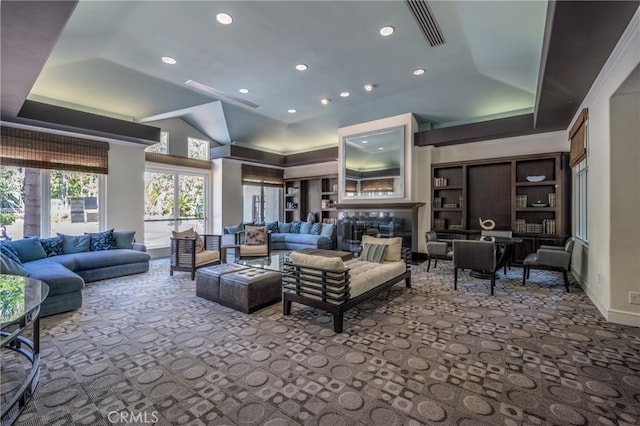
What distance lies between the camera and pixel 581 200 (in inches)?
202

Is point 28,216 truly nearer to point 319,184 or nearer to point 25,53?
point 25,53

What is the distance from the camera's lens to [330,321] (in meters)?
3.37

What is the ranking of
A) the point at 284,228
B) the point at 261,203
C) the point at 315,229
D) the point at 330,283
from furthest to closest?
the point at 261,203 → the point at 284,228 → the point at 315,229 → the point at 330,283

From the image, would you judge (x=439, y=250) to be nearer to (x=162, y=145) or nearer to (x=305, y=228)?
(x=305, y=228)

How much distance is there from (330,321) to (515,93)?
5.86 meters

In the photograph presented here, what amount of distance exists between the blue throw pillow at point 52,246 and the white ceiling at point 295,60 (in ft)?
8.94

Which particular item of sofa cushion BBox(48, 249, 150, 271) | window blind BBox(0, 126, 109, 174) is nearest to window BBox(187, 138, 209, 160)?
window blind BBox(0, 126, 109, 174)

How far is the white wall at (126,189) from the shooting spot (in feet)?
21.6

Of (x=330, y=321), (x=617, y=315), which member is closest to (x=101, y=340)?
(x=330, y=321)

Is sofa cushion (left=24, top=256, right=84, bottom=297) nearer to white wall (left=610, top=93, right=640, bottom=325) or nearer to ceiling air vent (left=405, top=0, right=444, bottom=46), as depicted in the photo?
ceiling air vent (left=405, top=0, right=444, bottom=46)

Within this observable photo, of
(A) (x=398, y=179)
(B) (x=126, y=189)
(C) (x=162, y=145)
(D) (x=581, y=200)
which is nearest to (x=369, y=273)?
(A) (x=398, y=179)

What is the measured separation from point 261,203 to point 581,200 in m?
8.37

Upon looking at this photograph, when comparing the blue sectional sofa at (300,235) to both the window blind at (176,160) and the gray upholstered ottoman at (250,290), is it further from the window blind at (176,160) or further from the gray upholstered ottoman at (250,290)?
the gray upholstered ottoman at (250,290)

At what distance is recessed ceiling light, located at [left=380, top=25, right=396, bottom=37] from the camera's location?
158 inches
